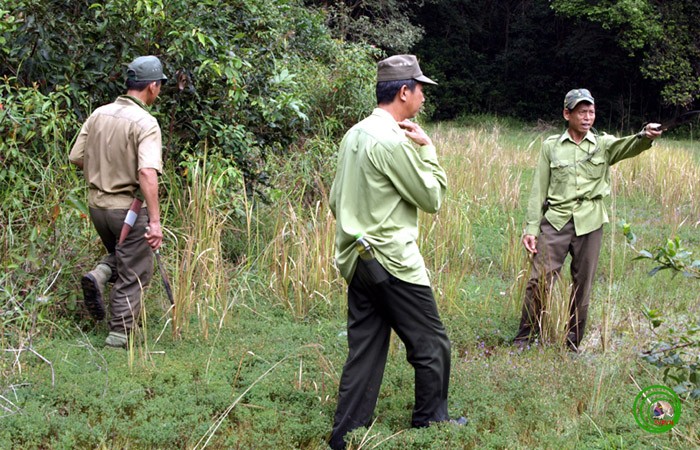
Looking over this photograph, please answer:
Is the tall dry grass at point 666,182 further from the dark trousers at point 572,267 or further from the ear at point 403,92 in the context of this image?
the ear at point 403,92

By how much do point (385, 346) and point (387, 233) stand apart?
2.06 ft

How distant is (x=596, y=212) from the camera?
530cm

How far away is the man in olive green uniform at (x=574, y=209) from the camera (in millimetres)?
5270

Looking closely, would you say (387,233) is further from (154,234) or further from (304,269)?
(304,269)

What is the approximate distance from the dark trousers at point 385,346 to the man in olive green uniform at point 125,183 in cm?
177

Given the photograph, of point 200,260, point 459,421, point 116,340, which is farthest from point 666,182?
point 116,340

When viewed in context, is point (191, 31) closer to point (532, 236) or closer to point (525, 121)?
point (532, 236)

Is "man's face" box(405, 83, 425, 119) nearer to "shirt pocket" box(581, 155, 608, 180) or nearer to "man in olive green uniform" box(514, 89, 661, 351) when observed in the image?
"man in olive green uniform" box(514, 89, 661, 351)

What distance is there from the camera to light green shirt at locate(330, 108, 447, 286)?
362 cm

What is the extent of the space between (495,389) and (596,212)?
1502 mm

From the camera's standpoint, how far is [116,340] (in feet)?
16.6


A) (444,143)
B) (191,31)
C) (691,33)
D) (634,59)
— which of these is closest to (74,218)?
(191,31)

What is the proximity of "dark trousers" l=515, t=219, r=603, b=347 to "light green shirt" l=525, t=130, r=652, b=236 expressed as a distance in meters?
0.07

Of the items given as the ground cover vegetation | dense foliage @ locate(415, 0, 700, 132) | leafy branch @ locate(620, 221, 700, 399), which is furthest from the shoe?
dense foliage @ locate(415, 0, 700, 132)
